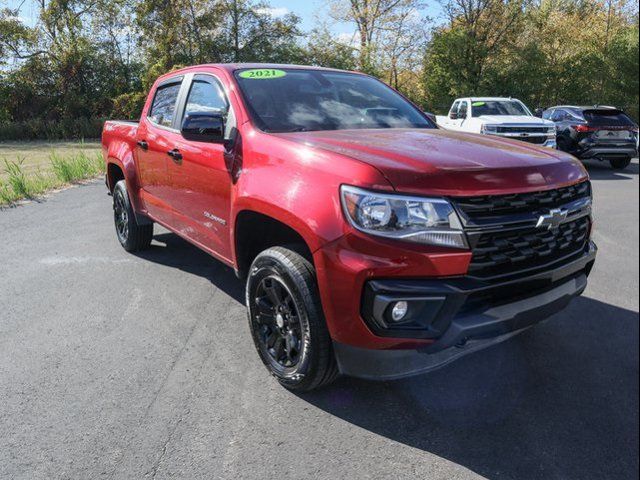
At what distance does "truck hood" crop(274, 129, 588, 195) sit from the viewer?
2.37 meters

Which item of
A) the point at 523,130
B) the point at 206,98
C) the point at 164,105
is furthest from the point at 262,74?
the point at 523,130

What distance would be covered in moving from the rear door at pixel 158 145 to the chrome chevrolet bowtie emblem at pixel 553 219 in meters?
2.96

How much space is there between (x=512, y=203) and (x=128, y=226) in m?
4.45

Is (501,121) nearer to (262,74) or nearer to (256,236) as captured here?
(262,74)

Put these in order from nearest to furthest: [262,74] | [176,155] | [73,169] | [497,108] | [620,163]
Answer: [262,74], [176,155], [73,169], [620,163], [497,108]

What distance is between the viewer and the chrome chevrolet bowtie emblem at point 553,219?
252 cm

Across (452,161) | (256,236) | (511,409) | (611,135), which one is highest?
(452,161)

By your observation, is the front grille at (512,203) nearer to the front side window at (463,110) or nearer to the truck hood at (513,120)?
the truck hood at (513,120)

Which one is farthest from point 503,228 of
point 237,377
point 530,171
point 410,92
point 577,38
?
point 410,92

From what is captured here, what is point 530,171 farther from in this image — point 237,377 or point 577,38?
point 577,38

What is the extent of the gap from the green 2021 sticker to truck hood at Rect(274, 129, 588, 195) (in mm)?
877

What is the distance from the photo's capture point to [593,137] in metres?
12.6

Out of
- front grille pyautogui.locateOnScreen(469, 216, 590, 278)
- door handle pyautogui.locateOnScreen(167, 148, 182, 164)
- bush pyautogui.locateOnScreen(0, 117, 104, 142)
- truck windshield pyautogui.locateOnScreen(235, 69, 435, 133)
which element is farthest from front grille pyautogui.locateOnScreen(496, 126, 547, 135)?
bush pyautogui.locateOnScreen(0, 117, 104, 142)

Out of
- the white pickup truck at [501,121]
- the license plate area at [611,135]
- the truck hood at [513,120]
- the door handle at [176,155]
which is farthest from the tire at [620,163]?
the door handle at [176,155]
